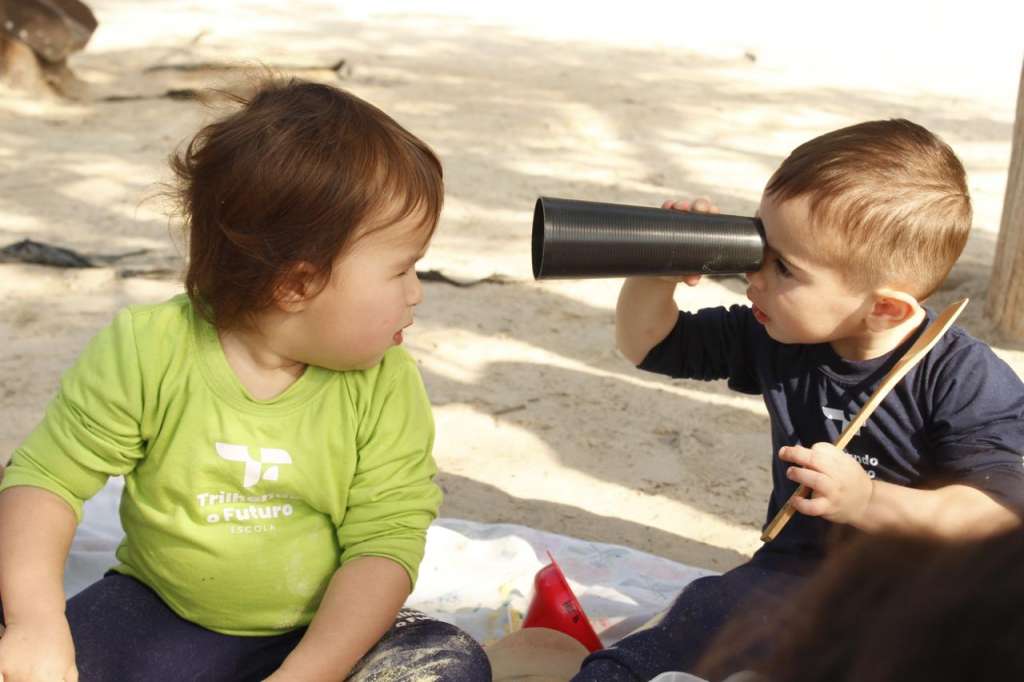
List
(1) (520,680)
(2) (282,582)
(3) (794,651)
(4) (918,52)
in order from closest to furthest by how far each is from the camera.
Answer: (3) (794,651), (2) (282,582), (1) (520,680), (4) (918,52)

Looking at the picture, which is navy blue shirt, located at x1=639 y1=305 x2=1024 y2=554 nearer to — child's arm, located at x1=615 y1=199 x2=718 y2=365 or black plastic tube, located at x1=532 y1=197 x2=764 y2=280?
child's arm, located at x1=615 y1=199 x2=718 y2=365

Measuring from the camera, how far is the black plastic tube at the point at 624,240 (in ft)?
5.89

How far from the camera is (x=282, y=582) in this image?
1945 mm

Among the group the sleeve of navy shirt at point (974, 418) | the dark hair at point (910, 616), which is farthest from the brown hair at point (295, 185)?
the dark hair at point (910, 616)

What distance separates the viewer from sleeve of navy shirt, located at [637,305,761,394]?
230cm

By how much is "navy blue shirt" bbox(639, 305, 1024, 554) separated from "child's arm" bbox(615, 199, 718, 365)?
29 millimetres

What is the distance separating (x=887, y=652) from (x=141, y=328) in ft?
4.69

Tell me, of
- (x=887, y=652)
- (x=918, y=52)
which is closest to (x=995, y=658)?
(x=887, y=652)

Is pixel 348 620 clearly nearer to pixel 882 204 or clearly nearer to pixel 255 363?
pixel 255 363

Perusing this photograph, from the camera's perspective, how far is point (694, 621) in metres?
2.07

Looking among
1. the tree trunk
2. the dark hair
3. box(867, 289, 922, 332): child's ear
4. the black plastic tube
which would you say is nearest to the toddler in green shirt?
the black plastic tube

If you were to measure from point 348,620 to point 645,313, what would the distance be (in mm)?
766

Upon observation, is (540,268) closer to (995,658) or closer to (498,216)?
(995,658)

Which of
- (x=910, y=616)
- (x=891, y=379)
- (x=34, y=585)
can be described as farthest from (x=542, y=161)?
(x=910, y=616)
